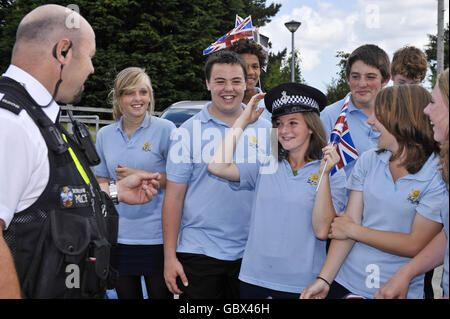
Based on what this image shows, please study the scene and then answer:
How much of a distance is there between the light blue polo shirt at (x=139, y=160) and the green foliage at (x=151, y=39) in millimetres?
21640

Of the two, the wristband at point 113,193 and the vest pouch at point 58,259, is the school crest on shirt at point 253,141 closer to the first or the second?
the wristband at point 113,193

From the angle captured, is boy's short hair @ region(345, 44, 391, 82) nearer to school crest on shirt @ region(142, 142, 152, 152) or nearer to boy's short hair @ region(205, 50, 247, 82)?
boy's short hair @ region(205, 50, 247, 82)

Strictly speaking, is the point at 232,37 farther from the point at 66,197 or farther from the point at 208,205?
the point at 66,197

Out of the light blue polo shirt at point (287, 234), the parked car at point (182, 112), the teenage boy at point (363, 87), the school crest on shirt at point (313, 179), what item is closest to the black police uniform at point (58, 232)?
the light blue polo shirt at point (287, 234)

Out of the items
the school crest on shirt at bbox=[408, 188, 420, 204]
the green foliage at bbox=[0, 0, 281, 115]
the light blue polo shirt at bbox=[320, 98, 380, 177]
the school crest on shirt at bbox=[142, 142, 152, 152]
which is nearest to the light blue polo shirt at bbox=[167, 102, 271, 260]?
the school crest on shirt at bbox=[142, 142, 152, 152]

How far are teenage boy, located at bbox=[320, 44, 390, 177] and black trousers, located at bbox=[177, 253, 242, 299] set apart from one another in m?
1.30

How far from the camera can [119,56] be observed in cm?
2541

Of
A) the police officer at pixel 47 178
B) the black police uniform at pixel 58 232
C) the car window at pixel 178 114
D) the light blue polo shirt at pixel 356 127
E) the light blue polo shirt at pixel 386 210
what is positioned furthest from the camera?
the car window at pixel 178 114

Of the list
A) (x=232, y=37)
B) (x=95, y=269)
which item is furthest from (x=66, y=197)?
(x=232, y=37)

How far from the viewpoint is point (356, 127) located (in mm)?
3590

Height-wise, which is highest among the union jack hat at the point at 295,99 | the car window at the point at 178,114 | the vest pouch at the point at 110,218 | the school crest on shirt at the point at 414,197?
the car window at the point at 178,114

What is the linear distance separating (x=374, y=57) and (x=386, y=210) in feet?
5.19

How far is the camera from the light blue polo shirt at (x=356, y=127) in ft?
11.6
